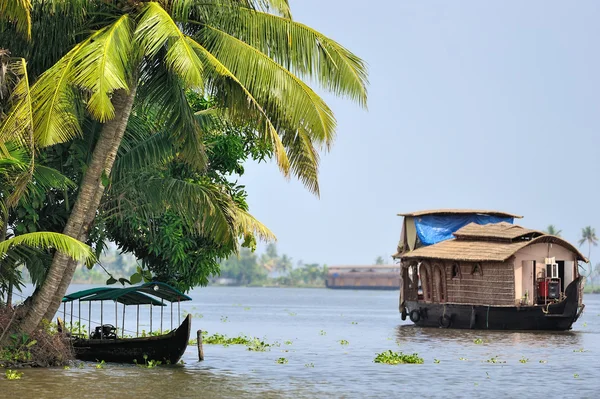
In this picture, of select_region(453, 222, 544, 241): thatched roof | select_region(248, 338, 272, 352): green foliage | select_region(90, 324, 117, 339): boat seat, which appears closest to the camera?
select_region(90, 324, 117, 339): boat seat

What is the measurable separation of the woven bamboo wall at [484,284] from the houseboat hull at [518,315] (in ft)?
1.14

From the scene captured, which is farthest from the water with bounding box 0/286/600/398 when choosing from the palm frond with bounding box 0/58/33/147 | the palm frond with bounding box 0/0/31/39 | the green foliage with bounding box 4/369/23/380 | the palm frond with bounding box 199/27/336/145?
the palm frond with bounding box 0/0/31/39

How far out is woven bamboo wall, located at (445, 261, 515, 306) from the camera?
43844 mm

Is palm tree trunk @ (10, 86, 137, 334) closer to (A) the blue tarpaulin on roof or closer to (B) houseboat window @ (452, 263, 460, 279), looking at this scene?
(B) houseboat window @ (452, 263, 460, 279)

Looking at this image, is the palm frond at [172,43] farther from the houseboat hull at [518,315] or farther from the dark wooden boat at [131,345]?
the houseboat hull at [518,315]

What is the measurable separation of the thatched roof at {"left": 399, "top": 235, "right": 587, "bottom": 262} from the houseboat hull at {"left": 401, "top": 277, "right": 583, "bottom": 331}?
2260mm

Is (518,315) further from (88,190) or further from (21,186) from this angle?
(21,186)

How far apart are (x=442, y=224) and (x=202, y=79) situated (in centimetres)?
3213

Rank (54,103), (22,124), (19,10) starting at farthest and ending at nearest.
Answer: (54,103) → (22,124) → (19,10)

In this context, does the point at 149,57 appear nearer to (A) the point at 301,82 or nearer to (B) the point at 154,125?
(A) the point at 301,82

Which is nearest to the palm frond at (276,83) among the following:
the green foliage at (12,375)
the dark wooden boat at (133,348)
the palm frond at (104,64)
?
the palm frond at (104,64)

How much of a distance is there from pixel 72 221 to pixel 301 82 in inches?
237

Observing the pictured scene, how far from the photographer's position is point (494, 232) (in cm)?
4578

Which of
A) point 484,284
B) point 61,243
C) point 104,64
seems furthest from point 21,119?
point 484,284
